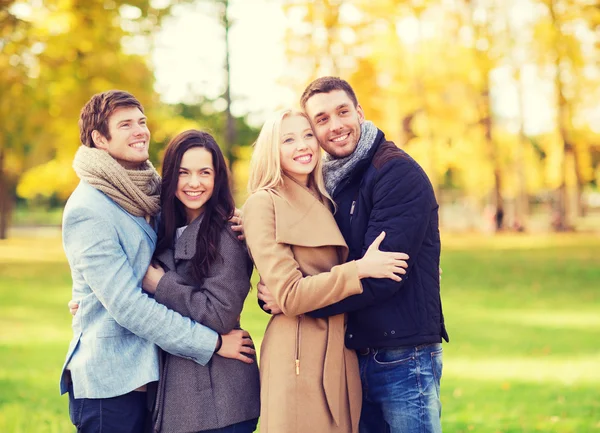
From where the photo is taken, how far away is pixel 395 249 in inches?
151

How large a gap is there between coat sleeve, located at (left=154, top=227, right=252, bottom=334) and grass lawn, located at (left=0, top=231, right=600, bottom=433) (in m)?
3.53

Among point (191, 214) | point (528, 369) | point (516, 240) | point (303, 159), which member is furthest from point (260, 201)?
point (516, 240)

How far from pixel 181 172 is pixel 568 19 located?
19695 millimetres

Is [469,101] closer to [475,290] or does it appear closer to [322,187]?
[475,290]

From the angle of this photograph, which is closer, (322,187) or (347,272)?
(347,272)

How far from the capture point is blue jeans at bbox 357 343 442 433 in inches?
153

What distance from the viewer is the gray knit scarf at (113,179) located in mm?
3908

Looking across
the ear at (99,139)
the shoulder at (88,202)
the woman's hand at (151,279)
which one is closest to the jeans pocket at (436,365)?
the woman's hand at (151,279)

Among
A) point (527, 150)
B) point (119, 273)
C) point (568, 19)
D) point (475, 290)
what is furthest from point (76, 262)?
point (527, 150)

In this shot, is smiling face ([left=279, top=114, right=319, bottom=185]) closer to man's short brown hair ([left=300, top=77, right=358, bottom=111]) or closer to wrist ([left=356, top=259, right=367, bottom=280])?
man's short brown hair ([left=300, top=77, right=358, bottom=111])

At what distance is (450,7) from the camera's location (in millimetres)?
30812

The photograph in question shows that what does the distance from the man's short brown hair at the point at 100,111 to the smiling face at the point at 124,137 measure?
21 millimetres

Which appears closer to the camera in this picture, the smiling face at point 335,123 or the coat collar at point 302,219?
the coat collar at point 302,219

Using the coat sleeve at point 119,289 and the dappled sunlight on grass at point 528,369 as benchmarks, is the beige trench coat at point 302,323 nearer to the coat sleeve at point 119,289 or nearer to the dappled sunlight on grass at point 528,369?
the coat sleeve at point 119,289
